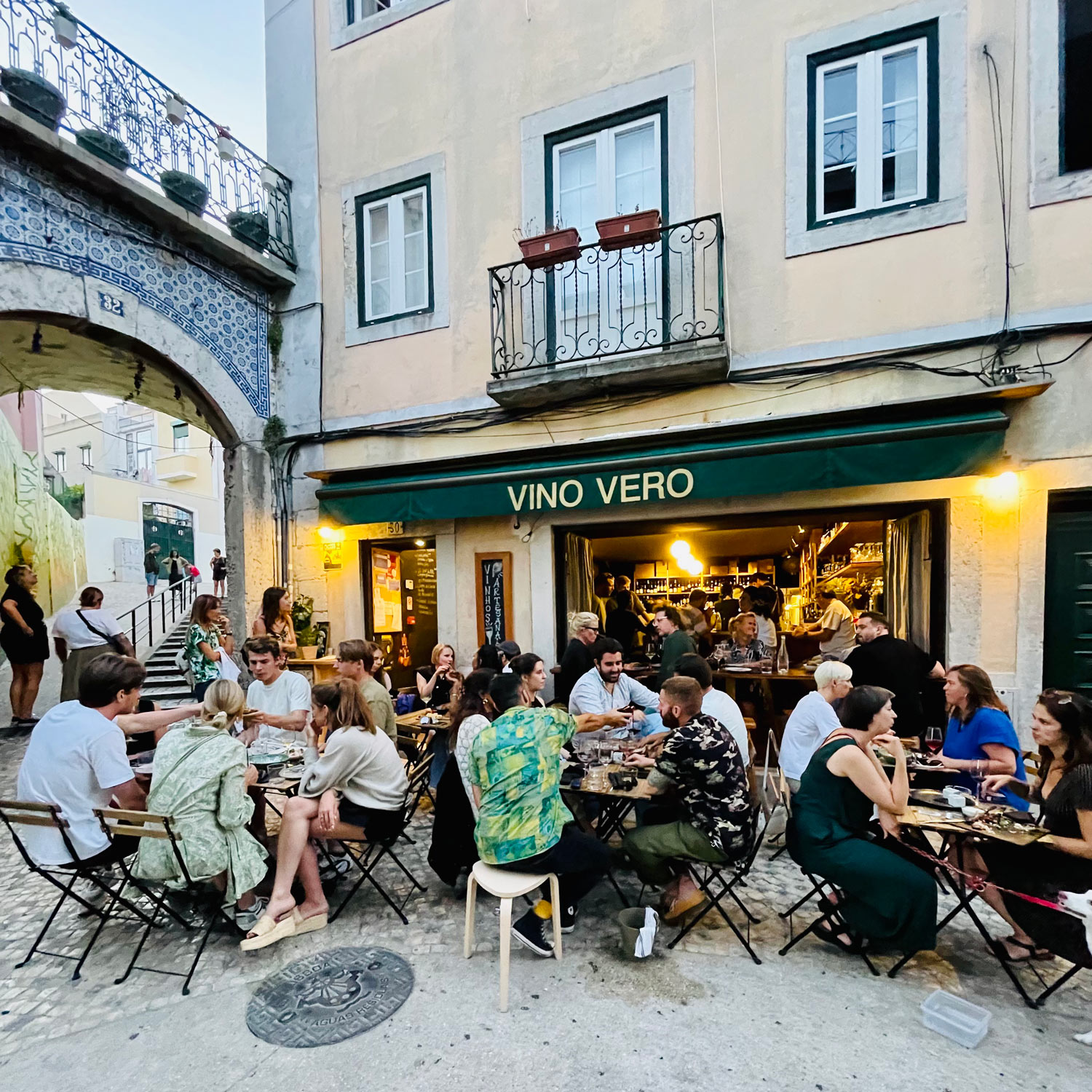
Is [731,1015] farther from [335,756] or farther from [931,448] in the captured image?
[931,448]

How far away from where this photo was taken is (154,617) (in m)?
15.6

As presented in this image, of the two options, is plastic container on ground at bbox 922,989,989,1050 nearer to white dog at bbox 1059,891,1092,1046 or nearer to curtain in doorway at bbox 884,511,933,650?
white dog at bbox 1059,891,1092,1046

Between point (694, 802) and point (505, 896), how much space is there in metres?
1.08

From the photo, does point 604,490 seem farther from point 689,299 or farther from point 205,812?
point 205,812

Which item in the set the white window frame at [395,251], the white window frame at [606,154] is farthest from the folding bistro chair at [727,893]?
the white window frame at [395,251]

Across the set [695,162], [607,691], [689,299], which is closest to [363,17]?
[695,162]

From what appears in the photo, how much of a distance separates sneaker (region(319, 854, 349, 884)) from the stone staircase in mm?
4655

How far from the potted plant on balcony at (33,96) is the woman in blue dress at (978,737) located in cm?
881

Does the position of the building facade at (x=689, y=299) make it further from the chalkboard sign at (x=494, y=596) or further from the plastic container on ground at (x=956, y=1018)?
the plastic container on ground at (x=956, y=1018)

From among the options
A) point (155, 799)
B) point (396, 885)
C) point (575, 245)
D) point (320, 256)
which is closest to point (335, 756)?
point (155, 799)

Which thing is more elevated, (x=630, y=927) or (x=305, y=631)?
(x=305, y=631)

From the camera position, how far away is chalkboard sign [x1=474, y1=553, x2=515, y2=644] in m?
7.41

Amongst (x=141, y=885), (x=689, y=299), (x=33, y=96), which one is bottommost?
(x=141, y=885)

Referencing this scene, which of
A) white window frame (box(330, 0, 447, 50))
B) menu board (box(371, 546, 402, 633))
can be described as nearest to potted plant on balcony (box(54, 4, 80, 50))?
white window frame (box(330, 0, 447, 50))
